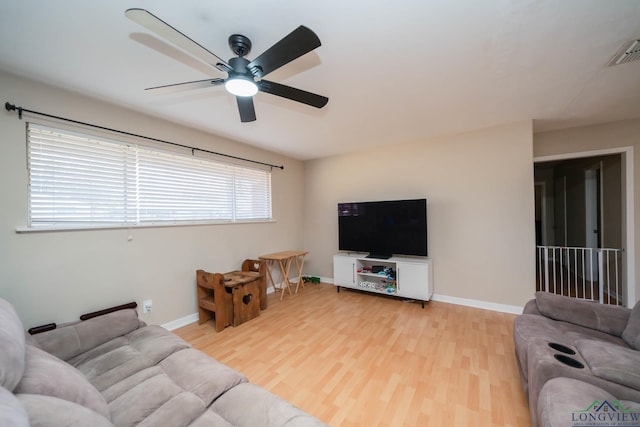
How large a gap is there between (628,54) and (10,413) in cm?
350

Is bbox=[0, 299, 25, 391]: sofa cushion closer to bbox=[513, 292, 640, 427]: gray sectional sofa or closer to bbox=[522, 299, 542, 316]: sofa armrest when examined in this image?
bbox=[513, 292, 640, 427]: gray sectional sofa

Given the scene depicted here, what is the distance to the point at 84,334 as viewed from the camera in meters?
1.66

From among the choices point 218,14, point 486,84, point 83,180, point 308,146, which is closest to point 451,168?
point 486,84

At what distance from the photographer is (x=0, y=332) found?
0.92 m

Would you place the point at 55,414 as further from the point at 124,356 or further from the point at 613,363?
the point at 613,363

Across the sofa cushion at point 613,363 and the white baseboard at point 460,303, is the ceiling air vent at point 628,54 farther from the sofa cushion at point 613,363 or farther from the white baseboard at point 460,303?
the white baseboard at point 460,303

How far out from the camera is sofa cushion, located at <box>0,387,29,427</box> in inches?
21.0

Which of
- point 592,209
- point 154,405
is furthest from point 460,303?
point 154,405

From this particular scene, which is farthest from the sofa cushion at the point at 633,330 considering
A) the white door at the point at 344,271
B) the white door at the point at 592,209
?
the white door at the point at 592,209

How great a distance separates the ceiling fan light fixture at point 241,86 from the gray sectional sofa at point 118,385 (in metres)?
1.54

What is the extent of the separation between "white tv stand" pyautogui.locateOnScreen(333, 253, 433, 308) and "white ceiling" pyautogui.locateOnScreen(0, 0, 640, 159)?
6.32 ft

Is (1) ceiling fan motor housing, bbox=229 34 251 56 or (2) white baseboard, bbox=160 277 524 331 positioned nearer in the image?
(1) ceiling fan motor housing, bbox=229 34 251 56

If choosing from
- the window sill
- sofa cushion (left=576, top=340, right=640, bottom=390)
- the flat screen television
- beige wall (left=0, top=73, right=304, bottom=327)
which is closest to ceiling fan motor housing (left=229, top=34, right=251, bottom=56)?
beige wall (left=0, top=73, right=304, bottom=327)

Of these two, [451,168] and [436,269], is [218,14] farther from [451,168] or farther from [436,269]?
[436,269]
